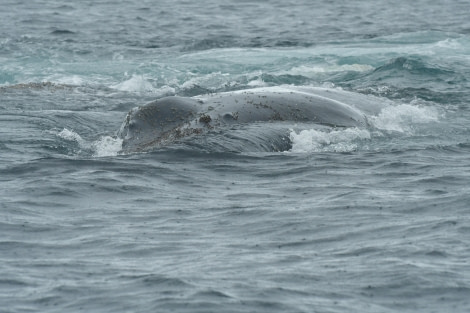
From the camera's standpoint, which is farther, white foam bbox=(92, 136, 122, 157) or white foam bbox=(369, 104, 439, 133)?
white foam bbox=(369, 104, 439, 133)

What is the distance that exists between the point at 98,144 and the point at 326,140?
151 inches

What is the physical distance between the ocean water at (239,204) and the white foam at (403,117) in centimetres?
5

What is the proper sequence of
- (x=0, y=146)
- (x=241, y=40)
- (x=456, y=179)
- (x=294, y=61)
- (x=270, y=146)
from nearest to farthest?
(x=456, y=179) → (x=270, y=146) → (x=0, y=146) → (x=294, y=61) → (x=241, y=40)

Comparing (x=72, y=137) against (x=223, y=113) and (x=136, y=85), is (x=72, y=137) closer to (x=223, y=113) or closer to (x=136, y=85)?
(x=223, y=113)

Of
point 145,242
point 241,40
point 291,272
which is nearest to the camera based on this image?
point 291,272

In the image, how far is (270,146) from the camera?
15211mm

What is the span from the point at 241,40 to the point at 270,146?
20.9 meters

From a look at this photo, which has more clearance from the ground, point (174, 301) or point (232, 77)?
point (174, 301)

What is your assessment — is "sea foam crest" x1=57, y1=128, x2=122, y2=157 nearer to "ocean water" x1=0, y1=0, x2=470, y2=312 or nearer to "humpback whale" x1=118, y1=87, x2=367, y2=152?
"ocean water" x1=0, y1=0, x2=470, y2=312

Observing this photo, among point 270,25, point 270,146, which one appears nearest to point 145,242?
point 270,146

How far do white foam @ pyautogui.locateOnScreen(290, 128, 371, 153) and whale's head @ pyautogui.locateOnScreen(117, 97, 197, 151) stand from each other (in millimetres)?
1817

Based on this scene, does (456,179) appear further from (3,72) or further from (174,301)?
(3,72)

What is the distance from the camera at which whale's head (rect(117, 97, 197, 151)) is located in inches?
604

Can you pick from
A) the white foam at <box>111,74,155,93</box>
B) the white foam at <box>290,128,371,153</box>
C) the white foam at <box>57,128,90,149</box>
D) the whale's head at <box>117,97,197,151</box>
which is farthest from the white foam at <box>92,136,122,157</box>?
the white foam at <box>111,74,155,93</box>
